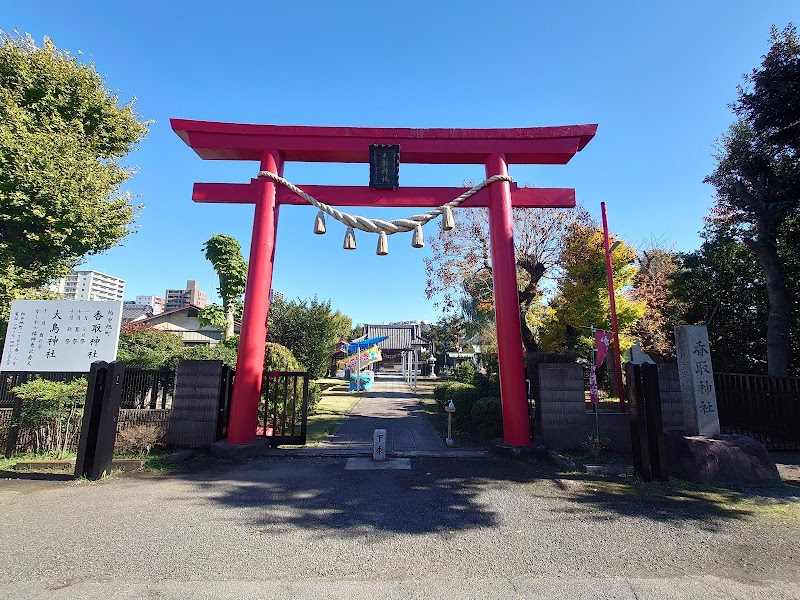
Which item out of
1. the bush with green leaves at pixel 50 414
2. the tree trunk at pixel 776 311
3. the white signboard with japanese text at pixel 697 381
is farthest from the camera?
the tree trunk at pixel 776 311

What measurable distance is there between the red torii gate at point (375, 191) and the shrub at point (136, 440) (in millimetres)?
1323

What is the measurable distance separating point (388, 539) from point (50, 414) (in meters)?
6.12

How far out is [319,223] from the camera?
23.5 ft

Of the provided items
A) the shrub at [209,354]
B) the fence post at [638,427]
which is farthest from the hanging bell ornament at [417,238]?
the shrub at [209,354]

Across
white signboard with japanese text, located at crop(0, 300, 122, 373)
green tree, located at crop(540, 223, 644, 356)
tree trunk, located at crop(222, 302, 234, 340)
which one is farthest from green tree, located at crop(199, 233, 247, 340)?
green tree, located at crop(540, 223, 644, 356)

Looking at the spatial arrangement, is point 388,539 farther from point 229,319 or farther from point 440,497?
point 229,319

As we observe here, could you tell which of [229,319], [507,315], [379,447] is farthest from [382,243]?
[229,319]

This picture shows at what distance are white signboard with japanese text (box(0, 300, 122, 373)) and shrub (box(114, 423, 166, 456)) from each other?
125cm

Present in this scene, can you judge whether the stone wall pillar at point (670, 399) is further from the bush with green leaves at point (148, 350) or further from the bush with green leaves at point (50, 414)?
the bush with green leaves at point (148, 350)

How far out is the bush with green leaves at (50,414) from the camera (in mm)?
6152

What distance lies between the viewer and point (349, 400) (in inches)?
635

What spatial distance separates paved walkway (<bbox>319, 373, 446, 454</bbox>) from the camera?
295 inches

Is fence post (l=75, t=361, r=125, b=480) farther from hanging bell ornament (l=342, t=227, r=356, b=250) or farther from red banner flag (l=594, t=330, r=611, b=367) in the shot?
red banner flag (l=594, t=330, r=611, b=367)

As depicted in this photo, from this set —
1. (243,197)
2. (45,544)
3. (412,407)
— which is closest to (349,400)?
(412,407)
